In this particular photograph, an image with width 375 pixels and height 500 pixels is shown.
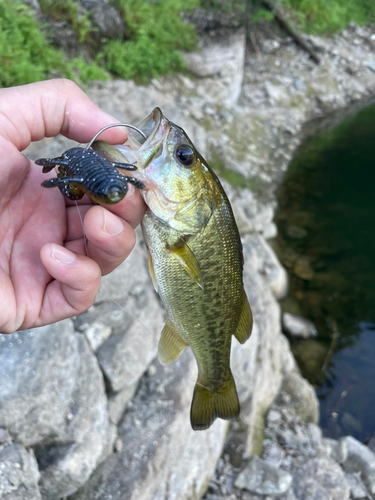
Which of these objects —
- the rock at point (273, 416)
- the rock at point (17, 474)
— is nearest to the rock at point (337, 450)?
the rock at point (273, 416)

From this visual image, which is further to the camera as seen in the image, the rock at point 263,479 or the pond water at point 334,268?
the pond water at point 334,268

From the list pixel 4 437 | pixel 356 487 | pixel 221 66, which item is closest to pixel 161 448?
pixel 4 437

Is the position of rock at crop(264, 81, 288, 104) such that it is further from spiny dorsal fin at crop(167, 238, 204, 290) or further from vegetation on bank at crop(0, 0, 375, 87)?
spiny dorsal fin at crop(167, 238, 204, 290)

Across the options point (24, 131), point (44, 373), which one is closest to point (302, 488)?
point (44, 373)

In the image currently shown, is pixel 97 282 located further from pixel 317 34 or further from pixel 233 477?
pixel 317 34

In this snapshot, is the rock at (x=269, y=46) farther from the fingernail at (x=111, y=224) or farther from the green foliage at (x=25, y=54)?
the fingernail at (x=111, y=224)

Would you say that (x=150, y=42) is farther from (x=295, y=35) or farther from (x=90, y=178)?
(x=90, y=178)
